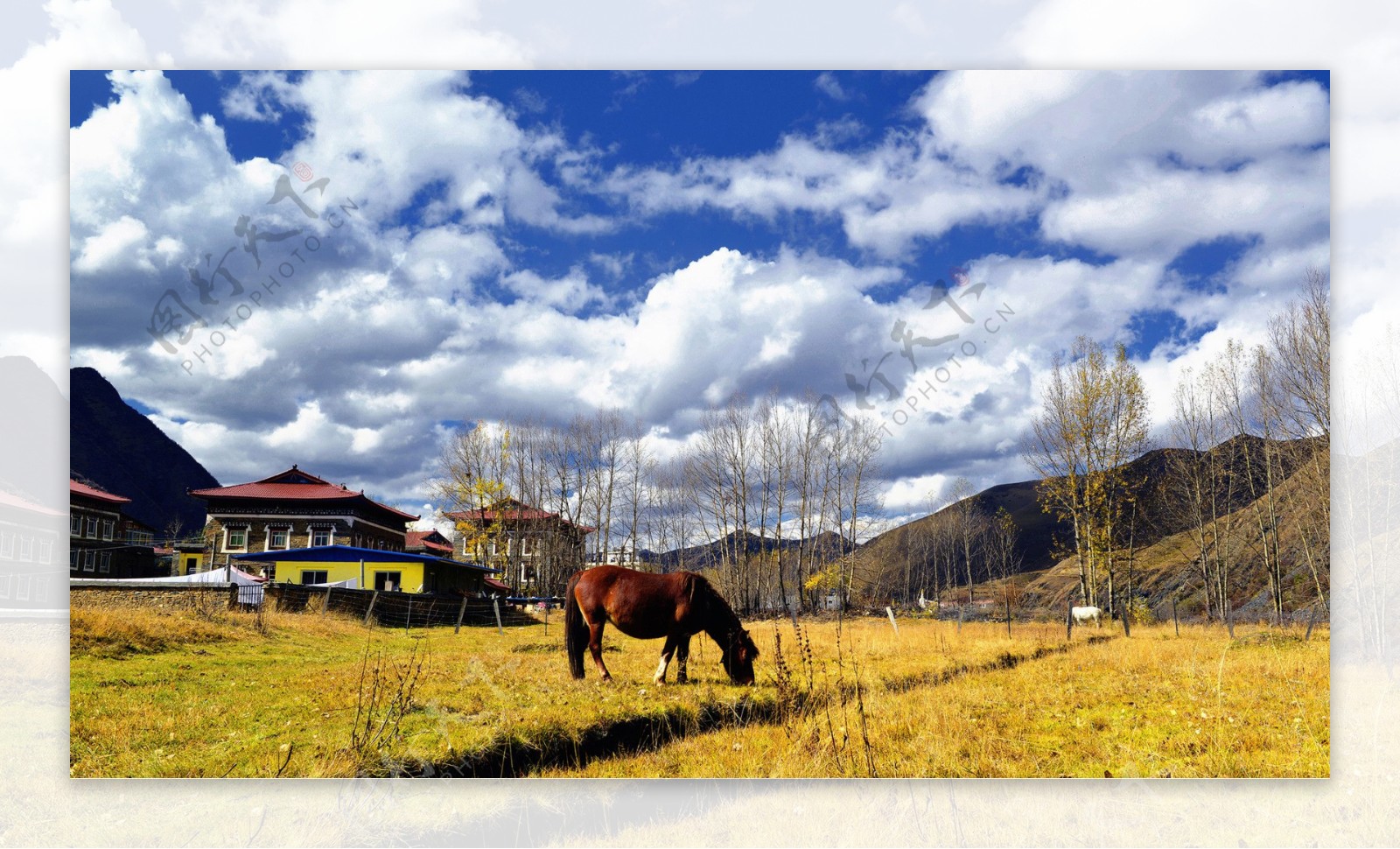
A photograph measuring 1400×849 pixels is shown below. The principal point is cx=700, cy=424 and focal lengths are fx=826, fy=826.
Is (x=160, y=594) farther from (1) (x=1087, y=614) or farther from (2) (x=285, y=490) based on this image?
(1) (x=1087, y=614)

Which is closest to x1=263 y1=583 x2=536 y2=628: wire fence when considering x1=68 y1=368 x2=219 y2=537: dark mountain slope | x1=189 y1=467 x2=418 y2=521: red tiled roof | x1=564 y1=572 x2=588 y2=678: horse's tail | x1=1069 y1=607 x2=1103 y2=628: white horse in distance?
x1=189 y1=467 x2=418 y2=521: red tiled roof

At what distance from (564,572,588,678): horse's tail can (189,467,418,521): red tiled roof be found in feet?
34.2

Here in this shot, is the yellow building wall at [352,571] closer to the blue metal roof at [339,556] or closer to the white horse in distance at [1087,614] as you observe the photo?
the blue metal roof at [339,556]

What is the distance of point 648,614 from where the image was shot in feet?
30.9

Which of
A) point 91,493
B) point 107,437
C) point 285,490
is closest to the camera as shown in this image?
point 107,437

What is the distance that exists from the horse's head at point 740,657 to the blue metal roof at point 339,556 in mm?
17542

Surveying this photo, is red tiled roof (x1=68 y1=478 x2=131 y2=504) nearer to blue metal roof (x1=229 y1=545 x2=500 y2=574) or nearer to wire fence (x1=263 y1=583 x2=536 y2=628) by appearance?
wire fence (x1=263 y1=583 x2=536 y2=628)

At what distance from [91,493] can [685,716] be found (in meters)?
6.53

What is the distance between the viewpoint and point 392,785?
6270mm

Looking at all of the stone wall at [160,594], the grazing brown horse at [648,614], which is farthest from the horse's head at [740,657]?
the stone wall at [160,594]

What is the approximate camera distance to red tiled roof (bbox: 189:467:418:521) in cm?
1869

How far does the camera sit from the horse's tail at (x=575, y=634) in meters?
9.29

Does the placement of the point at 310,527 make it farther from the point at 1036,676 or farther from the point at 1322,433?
the point at 1322,433

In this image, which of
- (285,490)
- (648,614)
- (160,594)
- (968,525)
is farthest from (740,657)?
(968,525)
